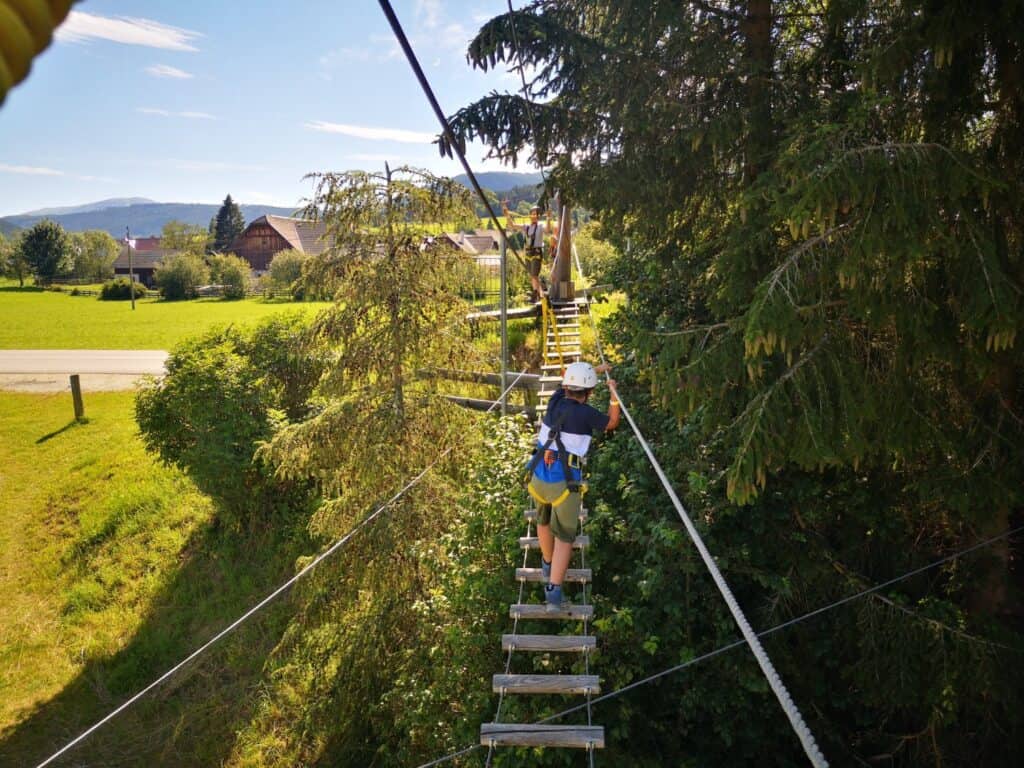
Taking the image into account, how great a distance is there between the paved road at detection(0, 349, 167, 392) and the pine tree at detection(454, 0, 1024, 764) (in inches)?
731

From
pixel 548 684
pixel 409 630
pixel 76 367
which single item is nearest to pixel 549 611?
pixel 548 684

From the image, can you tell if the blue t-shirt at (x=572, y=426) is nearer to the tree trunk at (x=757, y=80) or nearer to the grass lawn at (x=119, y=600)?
the tree trunk at (x=757, y=80)

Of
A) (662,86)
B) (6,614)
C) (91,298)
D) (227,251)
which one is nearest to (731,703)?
(662,86)

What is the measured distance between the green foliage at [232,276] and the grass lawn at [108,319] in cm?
180

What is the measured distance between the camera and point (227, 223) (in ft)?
292

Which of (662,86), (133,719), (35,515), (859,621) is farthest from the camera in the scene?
(35,515)

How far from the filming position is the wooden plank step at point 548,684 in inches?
175

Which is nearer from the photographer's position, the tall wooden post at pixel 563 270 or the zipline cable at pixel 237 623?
the zipline cable at pixel 237 623

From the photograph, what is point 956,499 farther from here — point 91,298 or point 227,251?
point 227,251

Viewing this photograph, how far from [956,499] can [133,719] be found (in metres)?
10.6

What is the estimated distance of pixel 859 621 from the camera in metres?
5.32

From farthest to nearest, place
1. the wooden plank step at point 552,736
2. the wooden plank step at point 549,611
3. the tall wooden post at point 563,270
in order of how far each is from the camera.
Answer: the tall wooden post at point 563,270 → the wooden plank step at point 549,611 → the wooden plank step at point 552,736

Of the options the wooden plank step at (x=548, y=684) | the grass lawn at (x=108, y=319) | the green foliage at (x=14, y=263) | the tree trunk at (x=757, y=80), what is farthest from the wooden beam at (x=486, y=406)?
the green foliage at (x=14, y=263)

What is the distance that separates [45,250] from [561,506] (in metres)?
72.2
